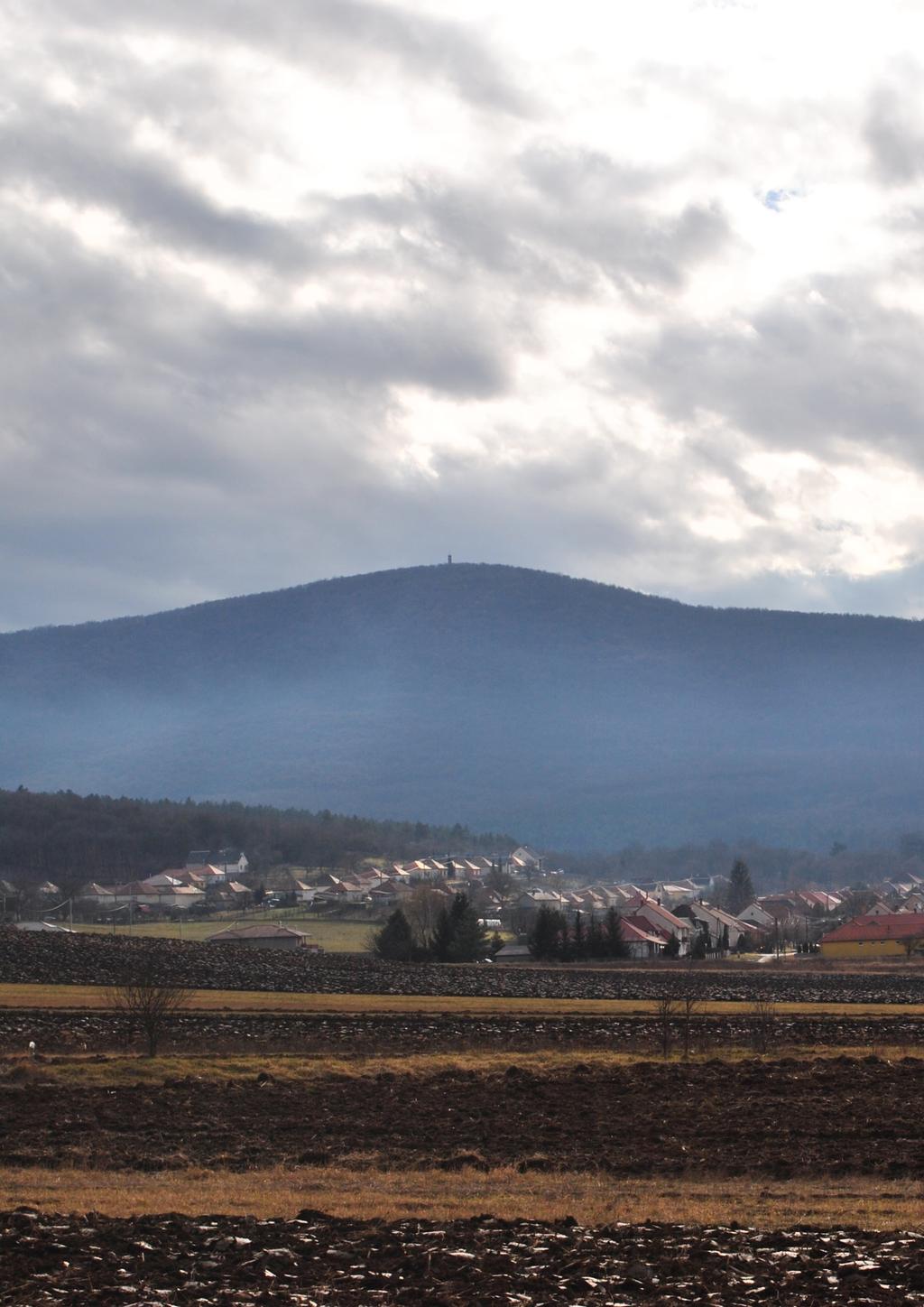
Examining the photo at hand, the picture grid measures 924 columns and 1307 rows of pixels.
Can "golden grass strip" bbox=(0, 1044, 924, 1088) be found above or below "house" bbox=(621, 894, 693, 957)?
above

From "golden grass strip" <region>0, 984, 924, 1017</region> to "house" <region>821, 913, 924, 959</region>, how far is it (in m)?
51.2

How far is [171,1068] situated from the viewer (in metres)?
32.3

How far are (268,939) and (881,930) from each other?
43.8 metres

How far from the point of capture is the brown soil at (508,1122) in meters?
21.5

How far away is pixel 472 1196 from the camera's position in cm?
1867

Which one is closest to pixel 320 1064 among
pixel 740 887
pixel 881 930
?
pixel 881 930

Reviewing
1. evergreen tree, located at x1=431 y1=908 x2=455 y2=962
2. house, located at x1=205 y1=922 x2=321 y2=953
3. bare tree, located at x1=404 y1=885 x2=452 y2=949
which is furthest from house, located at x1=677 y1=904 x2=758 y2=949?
house, located at x1=205 y1=922 x2=321 y2=953

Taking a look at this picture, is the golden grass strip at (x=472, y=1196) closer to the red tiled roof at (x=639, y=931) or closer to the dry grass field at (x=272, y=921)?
the red tiled roof at (x=639, y=931)

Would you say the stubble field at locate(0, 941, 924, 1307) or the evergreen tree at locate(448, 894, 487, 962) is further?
the evergreen tree at locate(448, 894, 487, 962)

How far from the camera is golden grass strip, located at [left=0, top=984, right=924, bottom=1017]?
53500mm

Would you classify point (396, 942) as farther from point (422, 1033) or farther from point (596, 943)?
point (422, 1033)

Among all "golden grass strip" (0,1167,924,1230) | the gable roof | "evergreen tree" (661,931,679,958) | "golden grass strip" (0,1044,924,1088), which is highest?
"golden grass strip" (0,1167,924,1230)

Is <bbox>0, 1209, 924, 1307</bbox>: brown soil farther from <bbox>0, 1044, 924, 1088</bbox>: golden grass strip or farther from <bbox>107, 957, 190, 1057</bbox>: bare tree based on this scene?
<bbox>107, 957, 190, 1057</bbox>: bare tree

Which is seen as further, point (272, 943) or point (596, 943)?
point (272, 943)
